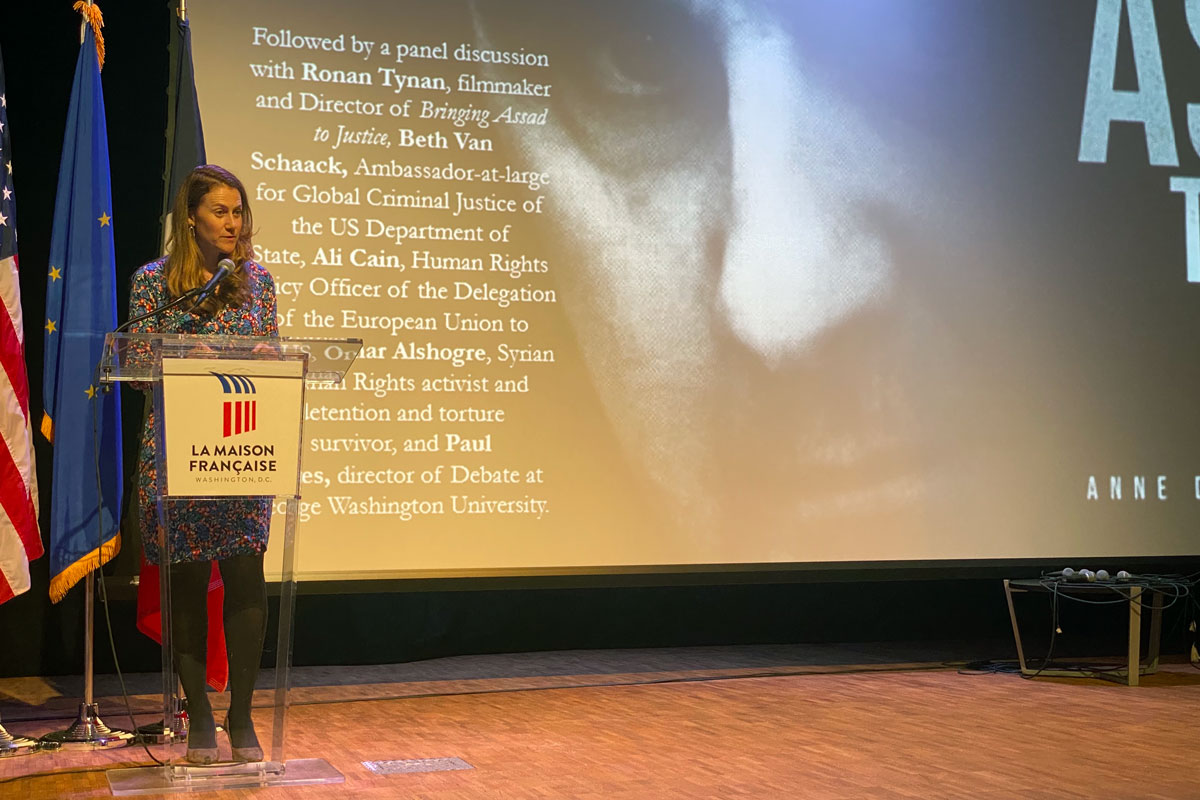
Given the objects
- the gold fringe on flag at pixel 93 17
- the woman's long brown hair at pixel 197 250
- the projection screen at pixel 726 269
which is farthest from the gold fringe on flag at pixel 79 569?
the gold fringe on flag at pixel 93 17

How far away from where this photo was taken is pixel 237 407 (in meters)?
2.98

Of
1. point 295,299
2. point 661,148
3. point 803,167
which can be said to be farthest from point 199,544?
point 803,167

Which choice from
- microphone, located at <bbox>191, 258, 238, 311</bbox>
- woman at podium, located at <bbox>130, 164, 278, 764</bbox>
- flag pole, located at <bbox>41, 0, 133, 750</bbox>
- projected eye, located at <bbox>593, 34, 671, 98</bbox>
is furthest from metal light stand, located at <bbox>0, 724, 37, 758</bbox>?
projected eye, located at <bbox>593, 34, 671, 98</bbox>

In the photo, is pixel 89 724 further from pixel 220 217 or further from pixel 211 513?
pixel 220 217

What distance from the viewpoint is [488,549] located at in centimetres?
493

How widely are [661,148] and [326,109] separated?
4.20 feet

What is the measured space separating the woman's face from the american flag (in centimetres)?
95

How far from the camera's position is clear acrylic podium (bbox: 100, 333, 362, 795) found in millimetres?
2945

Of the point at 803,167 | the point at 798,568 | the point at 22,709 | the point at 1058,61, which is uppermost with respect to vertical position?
the point at 1058,61

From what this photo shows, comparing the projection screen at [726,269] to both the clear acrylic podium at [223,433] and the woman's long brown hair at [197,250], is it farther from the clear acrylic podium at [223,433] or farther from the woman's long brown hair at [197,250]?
the clear acrylic podium at [223,433]

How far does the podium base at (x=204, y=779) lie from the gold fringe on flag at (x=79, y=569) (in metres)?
0.78

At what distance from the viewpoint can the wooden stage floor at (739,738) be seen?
3176 millimetres

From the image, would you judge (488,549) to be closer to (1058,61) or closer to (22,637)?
(22,637)

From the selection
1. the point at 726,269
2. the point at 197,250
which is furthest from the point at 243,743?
the point at 726,269
